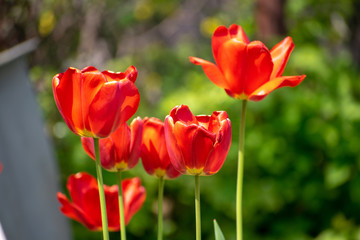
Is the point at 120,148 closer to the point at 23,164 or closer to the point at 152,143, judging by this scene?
the point at 152,143

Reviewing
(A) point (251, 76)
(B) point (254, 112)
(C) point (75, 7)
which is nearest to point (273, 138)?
(B) point (254, 112)

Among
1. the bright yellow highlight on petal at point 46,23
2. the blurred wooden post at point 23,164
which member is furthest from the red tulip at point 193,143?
the bright yellow highlight on petal at point 46,23

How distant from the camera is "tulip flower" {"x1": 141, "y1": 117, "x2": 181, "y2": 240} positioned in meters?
0.71

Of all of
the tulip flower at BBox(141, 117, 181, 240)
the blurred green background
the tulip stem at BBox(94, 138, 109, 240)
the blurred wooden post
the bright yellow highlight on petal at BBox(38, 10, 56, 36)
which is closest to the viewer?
the tulip stem at BBox(94, 138, 109, 240)

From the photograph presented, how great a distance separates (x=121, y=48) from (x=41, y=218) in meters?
4.69

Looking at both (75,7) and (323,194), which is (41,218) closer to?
(323,194)

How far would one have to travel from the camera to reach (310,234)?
3205 millimetres

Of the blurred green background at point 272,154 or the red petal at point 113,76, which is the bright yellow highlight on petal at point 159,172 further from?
the blurred green background at point 272,154

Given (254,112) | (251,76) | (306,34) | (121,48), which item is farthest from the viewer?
(121,48)

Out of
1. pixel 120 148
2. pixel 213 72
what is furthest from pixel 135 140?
pixel 213 72

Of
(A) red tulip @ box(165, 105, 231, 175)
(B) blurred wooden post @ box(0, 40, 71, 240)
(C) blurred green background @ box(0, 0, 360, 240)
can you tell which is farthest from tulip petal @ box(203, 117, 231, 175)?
(C) blurred green background @ box(0, 0, 360, 240)

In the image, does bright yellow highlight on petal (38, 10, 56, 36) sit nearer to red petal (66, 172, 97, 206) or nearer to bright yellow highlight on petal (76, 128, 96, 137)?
red petal (66, 172, 97, 206)

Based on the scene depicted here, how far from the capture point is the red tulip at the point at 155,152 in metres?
0.71

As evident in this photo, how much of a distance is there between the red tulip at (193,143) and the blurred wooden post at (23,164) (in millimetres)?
1092
